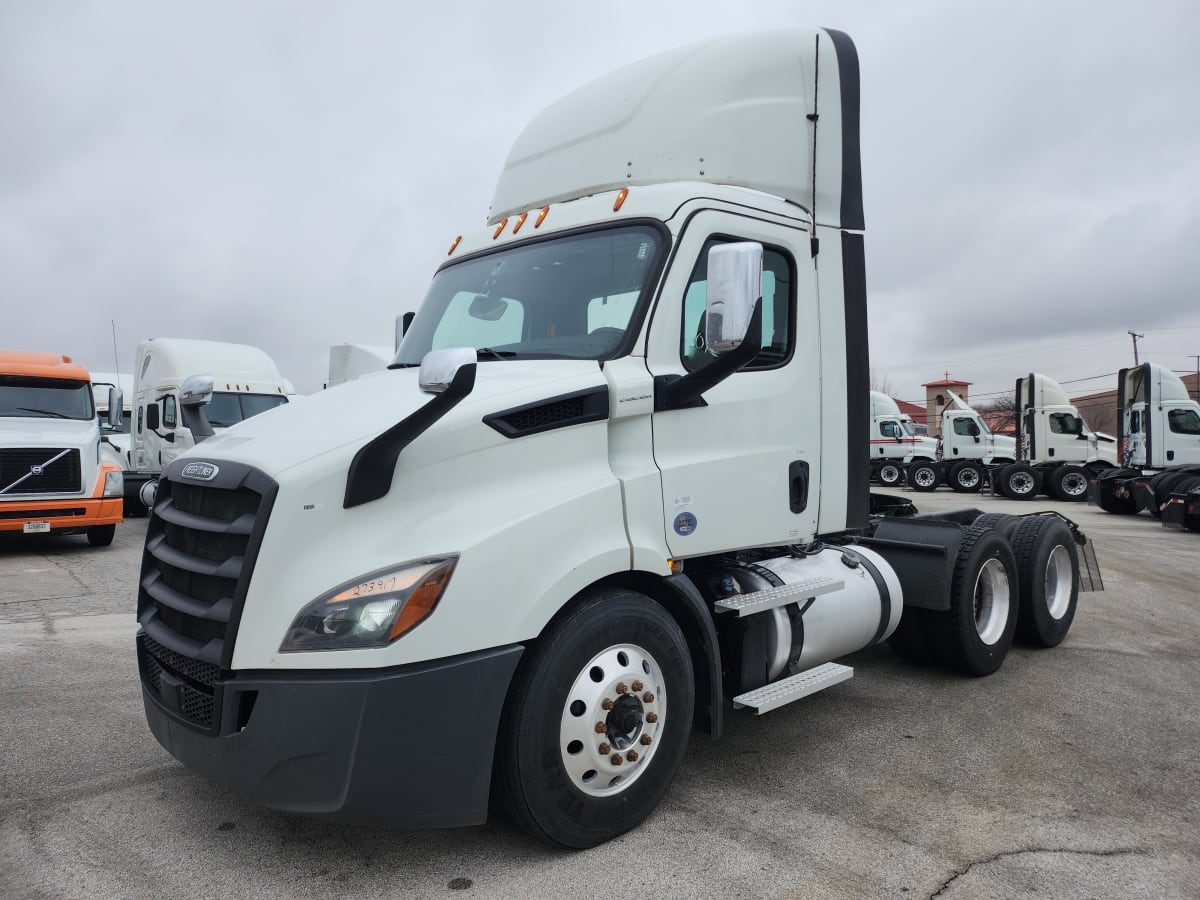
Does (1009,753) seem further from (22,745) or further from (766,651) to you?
(22,745)

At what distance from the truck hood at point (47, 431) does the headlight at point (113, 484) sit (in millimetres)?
552

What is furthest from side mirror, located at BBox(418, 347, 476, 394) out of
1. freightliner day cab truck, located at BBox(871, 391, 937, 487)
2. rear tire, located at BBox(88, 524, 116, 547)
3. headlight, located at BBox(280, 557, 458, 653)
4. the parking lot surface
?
freightliner day cab truck, located at BBox(871, 391, 937, 487)

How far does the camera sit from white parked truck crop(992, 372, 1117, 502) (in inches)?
1004

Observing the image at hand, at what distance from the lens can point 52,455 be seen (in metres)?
12.0

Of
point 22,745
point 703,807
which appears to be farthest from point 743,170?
point 22,745

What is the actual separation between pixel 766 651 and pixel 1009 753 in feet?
4.68

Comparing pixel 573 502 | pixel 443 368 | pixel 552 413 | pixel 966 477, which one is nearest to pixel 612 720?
pixel 573 502

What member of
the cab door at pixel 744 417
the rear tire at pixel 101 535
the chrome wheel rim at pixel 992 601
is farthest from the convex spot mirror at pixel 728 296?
the rear tire at pixel 101 535

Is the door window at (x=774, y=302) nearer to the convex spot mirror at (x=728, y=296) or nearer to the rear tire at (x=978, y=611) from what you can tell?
the convex spot mirror at (x=728, y=296)

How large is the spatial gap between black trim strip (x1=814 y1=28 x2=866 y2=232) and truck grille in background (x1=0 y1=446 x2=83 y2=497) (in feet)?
38.0

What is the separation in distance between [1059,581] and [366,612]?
5868mm

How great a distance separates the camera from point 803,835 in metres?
3.48

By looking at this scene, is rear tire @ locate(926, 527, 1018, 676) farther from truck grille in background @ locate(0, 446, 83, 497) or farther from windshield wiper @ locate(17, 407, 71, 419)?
windshield wiper @ locate(17, 407, 71, 419)

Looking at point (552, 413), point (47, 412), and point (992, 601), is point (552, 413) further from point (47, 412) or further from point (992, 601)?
point (47, 412)
